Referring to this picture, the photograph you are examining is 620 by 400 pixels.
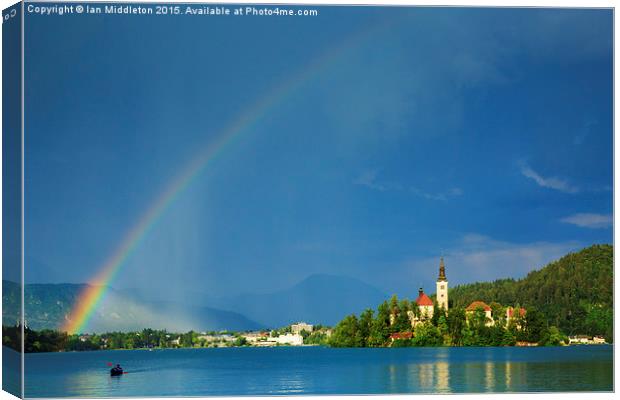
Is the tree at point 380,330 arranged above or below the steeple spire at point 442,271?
below

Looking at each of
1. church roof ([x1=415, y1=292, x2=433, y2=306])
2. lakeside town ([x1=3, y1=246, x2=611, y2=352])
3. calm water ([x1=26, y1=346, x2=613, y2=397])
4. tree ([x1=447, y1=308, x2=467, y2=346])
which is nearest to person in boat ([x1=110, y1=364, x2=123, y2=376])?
calm water ([x1=26, y1=346, x2=613, y2=397])

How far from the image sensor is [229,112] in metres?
18.2

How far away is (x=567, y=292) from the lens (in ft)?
70.6

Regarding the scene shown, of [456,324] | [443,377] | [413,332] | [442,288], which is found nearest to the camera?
[443,377]

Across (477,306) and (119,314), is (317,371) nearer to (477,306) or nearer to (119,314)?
(119,314)

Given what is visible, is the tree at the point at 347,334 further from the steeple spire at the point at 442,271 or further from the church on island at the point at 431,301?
the steeple spire at the point at 442,271

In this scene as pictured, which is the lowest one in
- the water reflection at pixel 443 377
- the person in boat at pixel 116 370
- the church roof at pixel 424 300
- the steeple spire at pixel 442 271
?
the water reflection at pixel 443 377

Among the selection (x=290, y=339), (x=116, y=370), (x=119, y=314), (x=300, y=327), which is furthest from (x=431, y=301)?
(x=116, y=370)

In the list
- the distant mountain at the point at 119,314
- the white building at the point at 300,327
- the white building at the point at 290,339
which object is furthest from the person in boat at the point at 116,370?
the white building at the point at 300,327

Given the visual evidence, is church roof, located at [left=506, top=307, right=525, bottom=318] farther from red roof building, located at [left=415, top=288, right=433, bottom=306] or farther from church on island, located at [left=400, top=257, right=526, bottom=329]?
red roof building, located at [left=415, top=288, right=433, bottom=306]

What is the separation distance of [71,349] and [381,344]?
6.95 metres

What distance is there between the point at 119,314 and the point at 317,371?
320cm

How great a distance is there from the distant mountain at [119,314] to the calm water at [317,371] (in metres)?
0.47

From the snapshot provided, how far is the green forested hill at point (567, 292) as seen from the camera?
19125 millimetres
